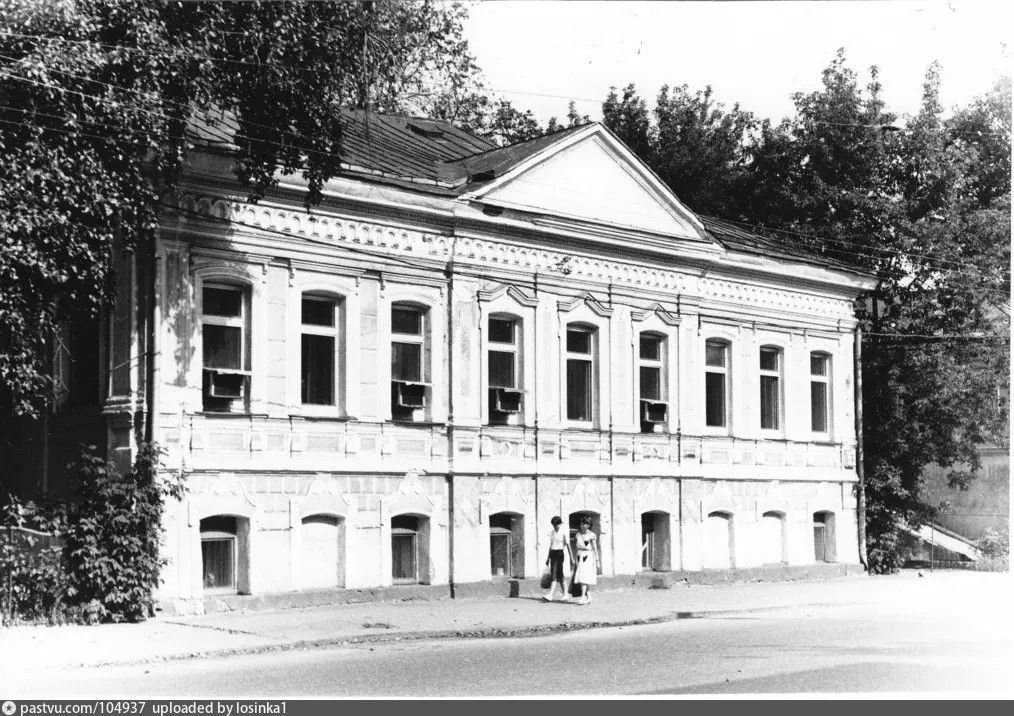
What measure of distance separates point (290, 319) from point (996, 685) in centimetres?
1258

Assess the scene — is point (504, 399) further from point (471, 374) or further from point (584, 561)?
point (584, 561)

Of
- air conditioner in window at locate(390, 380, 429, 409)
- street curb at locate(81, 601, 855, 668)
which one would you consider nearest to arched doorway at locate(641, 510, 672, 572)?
street curb at locate(81, 601, 855, 668)

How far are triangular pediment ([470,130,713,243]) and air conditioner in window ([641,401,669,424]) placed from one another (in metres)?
3.44

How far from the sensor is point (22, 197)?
15.6 metres

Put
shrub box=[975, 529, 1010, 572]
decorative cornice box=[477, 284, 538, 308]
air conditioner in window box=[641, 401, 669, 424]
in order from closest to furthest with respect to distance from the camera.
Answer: decorative cornice box=[477, 284, 538, 308], air conditioner in window box=[641, 401, 669, 424], shrub box=[975, 529, 1010, 572]

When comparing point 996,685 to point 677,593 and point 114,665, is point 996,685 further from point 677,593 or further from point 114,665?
point 677,593

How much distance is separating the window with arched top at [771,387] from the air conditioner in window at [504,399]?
7.73m

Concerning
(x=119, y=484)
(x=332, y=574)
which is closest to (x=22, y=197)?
(x=119, y=484)

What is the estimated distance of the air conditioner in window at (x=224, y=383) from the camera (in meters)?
20.6

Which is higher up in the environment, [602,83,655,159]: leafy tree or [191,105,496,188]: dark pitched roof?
[602,83,655,159]: leafy tree

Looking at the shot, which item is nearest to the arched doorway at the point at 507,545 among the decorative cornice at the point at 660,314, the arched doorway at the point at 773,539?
the decorative cornice at the point at 660,314

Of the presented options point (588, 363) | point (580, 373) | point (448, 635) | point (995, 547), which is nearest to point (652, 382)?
point (588, 363)

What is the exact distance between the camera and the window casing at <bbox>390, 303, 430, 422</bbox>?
23.0 m

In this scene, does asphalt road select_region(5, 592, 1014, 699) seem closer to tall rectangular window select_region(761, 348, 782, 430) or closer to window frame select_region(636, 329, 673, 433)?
window frame select_region(636, 329, 673, 433)
